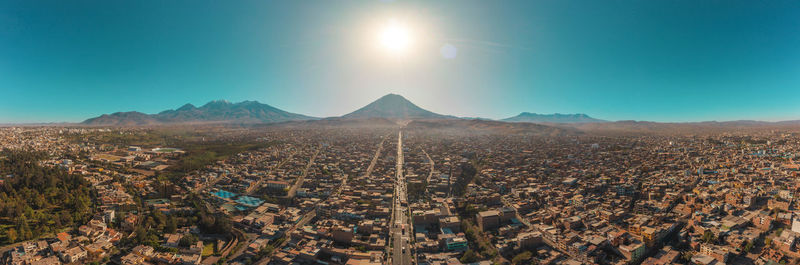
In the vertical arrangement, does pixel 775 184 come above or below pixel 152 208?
above

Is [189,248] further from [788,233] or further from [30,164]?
[788,233]

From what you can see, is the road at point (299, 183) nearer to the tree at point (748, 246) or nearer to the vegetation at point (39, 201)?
the vegetation at point (39, 201)

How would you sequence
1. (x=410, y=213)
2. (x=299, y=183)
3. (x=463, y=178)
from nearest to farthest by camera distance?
(x=410, y=213) < (x=299, y=183) < (x=463, y=178)

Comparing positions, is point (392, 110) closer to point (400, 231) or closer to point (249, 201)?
point (249, 201)

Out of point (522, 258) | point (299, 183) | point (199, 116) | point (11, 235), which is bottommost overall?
point (522, 258)

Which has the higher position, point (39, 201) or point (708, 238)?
point (39, 201)

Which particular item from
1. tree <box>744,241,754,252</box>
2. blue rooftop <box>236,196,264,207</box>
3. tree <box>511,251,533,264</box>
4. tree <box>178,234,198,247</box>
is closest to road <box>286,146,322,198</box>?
blue rooftop <box>236,196,264,207</box>

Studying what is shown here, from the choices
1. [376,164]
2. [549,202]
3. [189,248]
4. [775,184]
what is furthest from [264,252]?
[775,184]

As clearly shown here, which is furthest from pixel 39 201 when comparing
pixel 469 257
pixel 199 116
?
pixel 199 116
